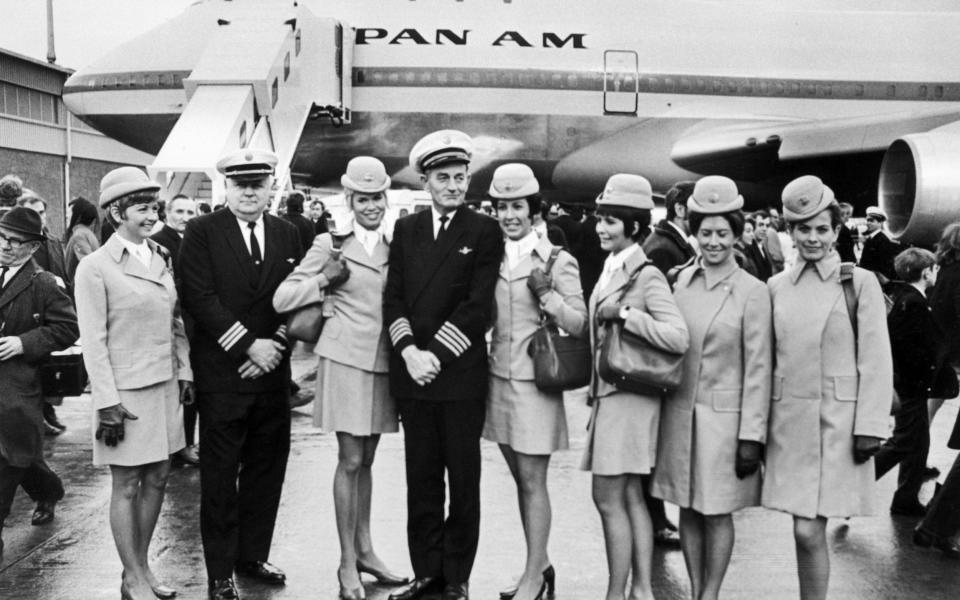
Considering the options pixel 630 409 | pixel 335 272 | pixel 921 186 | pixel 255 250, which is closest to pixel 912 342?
pixel 630 409

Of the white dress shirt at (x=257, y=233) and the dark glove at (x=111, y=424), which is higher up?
the white dress shirt at (x=257, y=233)

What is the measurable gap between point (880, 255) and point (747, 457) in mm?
7169

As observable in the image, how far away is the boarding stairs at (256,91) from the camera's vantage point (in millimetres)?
10438

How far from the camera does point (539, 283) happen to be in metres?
3.82

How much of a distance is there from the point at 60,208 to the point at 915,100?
2421 centimetres

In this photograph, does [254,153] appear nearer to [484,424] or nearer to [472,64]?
[484,424]

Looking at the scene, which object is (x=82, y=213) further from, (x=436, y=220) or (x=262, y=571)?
(x=436, y=220)

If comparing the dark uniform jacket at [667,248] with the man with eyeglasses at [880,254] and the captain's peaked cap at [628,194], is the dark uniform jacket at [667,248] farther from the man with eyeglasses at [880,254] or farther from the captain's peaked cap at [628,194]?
the man with eyeglasses at [880,254]

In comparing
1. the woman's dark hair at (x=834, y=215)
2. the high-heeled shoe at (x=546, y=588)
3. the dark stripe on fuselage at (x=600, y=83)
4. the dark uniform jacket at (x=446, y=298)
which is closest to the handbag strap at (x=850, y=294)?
the woman's dark hair at (x=834, y=215)

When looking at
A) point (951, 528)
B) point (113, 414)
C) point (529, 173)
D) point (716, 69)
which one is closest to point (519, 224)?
point (529, 173)

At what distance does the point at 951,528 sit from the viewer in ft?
15.0

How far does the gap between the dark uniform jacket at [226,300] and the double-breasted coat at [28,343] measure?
0.80 metres

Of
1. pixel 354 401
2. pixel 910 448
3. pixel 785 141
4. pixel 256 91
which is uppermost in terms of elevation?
pixel 256 91

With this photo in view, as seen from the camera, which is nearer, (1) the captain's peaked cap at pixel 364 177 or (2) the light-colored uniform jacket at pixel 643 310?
(2) the light-colored uniform jacket at pixel 643 310
